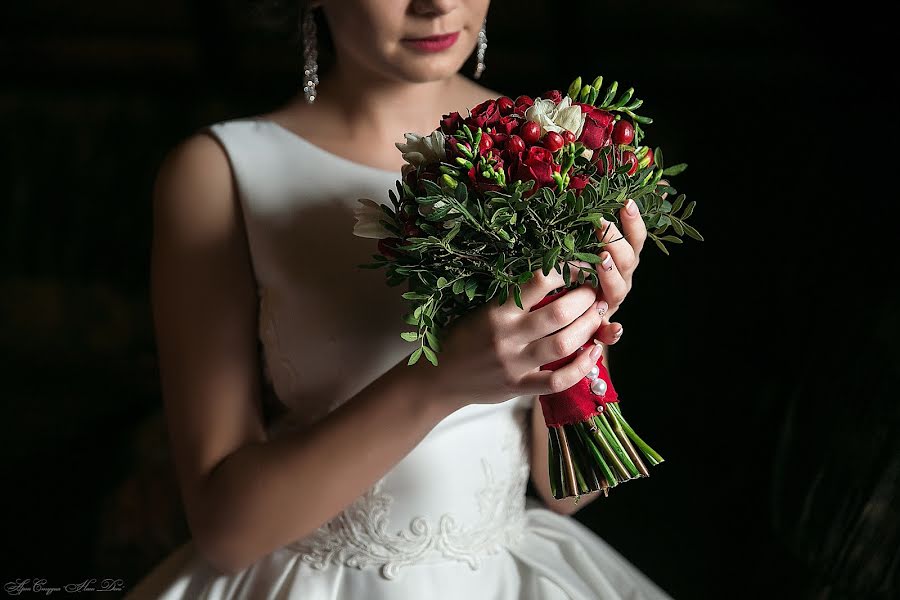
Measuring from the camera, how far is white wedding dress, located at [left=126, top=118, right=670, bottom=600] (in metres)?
1.33

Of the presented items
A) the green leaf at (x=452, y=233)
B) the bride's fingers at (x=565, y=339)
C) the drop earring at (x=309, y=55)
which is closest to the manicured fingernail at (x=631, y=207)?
the bride's fingers at (x=565, y=339)

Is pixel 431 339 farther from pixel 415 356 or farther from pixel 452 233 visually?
pixel 452 233

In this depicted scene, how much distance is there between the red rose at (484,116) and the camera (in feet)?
3.50

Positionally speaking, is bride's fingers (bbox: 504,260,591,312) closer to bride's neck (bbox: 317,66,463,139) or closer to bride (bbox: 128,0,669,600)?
bride (bbox: 128,0,669,600)

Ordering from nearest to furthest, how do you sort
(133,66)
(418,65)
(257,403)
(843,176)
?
(418,65) → (257,403) → (843,176) → (133,66)

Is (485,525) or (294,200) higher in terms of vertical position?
(294,200)

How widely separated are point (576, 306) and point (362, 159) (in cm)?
51

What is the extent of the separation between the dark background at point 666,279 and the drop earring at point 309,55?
0.12 m

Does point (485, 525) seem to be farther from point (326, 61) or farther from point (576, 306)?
point (326, 61)

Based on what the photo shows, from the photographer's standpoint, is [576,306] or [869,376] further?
[869,376]

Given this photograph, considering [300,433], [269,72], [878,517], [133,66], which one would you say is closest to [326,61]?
[269,72]

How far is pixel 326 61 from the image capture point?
8.13ft

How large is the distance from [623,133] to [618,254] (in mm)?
143
